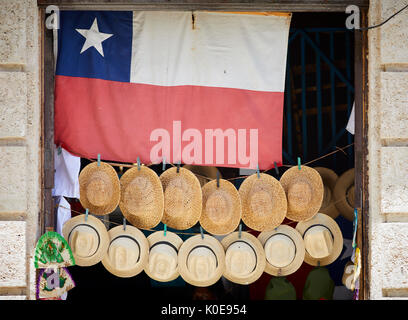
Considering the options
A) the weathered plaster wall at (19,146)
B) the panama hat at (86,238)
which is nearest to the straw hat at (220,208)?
the panama hat at (86,238)

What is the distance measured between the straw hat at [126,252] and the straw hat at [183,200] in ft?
1.19

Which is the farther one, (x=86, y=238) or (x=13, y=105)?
(x=86, y=238)

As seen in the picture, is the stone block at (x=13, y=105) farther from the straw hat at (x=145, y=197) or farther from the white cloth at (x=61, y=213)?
the straw hat at (x=145, y=197)

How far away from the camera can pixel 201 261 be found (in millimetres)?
4328

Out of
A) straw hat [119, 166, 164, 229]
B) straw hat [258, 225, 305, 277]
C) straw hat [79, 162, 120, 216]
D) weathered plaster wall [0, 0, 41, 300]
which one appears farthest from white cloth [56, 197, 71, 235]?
straw hat [258, 225, 305, 277]

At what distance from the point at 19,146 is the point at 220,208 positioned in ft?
5.86

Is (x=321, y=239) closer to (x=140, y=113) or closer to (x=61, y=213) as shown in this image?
(x=140, y=113)

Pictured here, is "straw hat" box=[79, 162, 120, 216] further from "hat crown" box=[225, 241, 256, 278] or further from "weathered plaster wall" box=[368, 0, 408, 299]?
"weathered plaster wall" box=[368, 0, 408, 299]

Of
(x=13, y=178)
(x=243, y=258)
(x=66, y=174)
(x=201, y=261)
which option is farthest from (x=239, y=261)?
(x=13, y=178)

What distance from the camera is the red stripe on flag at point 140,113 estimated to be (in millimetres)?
4270

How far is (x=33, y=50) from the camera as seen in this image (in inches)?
152

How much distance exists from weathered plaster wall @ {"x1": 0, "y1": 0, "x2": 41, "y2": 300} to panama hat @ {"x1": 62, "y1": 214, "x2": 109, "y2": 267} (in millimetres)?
470

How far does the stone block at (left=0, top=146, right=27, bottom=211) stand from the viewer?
3.79 meters
